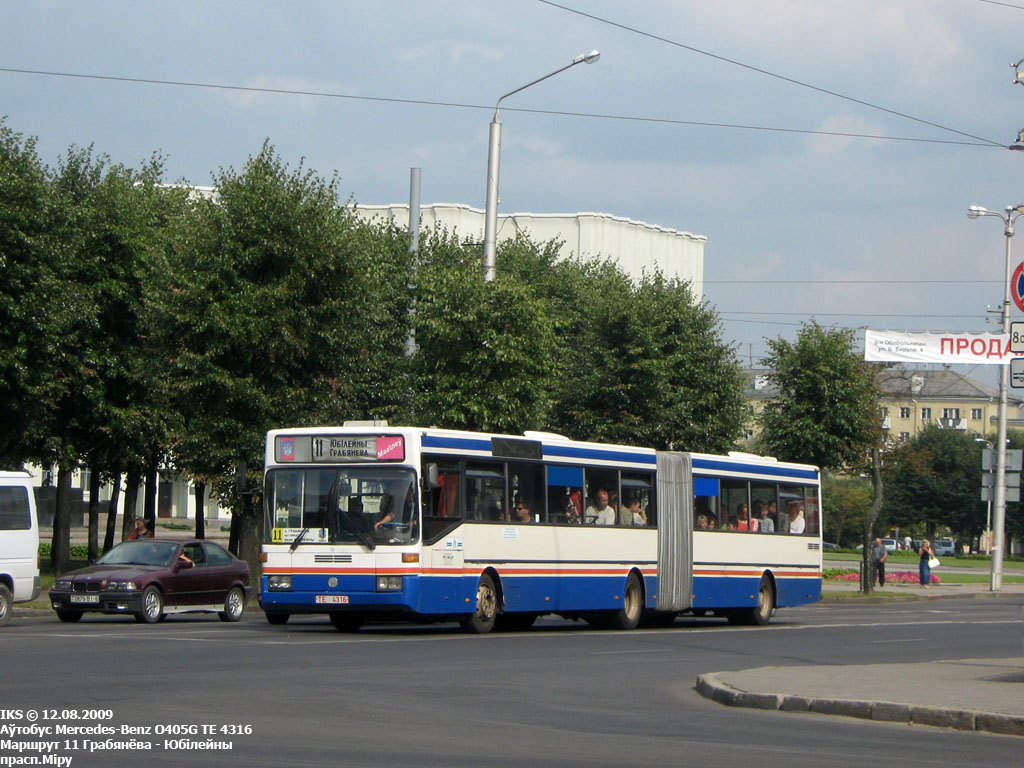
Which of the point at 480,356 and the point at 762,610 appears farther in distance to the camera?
the point at 480,356

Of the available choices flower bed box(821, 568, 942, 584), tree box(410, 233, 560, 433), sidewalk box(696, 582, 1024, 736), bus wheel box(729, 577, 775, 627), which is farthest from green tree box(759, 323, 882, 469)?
sidewalk box(696, 582, 1024, 736)

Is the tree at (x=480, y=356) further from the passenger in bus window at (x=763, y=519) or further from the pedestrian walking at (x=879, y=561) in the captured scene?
the pedestrian walking at (x=879, y=561)

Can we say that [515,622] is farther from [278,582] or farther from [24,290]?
[24,290]

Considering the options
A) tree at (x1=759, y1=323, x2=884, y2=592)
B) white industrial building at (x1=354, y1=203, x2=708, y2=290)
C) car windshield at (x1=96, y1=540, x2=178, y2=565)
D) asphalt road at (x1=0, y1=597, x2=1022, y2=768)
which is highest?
white industrial building at (x1=354, y1=203, x2=708, y2=290)

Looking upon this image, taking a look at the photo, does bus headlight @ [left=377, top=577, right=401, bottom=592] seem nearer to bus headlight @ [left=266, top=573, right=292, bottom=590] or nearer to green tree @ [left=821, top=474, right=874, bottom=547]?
bus headlight @ [left=266, top=573, right=292, bottom=590]

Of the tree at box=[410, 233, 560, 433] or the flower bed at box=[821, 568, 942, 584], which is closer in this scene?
the tree at box=[410, 233, 560, 433]

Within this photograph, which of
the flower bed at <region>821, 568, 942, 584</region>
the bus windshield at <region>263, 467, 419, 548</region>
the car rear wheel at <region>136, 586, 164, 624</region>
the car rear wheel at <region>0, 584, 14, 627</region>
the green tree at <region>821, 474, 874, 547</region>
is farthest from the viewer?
the green tree at <region>821, 474, 874, 547</region>

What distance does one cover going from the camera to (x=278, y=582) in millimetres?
20875

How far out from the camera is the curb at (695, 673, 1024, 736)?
11.6m

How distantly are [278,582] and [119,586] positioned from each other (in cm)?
380

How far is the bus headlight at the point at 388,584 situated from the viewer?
20.1m

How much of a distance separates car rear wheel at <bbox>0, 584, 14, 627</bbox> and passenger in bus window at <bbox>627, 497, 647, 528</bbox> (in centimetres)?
1024

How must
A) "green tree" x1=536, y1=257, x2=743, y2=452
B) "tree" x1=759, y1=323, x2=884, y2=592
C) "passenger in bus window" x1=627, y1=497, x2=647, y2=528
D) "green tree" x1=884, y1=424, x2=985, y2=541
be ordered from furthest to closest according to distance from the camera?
"green tree" x1=884, y1=424, x2=985, y2=541 < "tree" x1=759, y1=323, x2=884, y2=592 < "green tree" x1=536, y1=257, x2=743, y2=452 < "passenger in bus window" x1=627, y1=497, x2=647, y2=528

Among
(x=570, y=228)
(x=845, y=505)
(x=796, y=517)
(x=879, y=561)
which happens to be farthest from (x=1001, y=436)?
(x=845, y=505)
